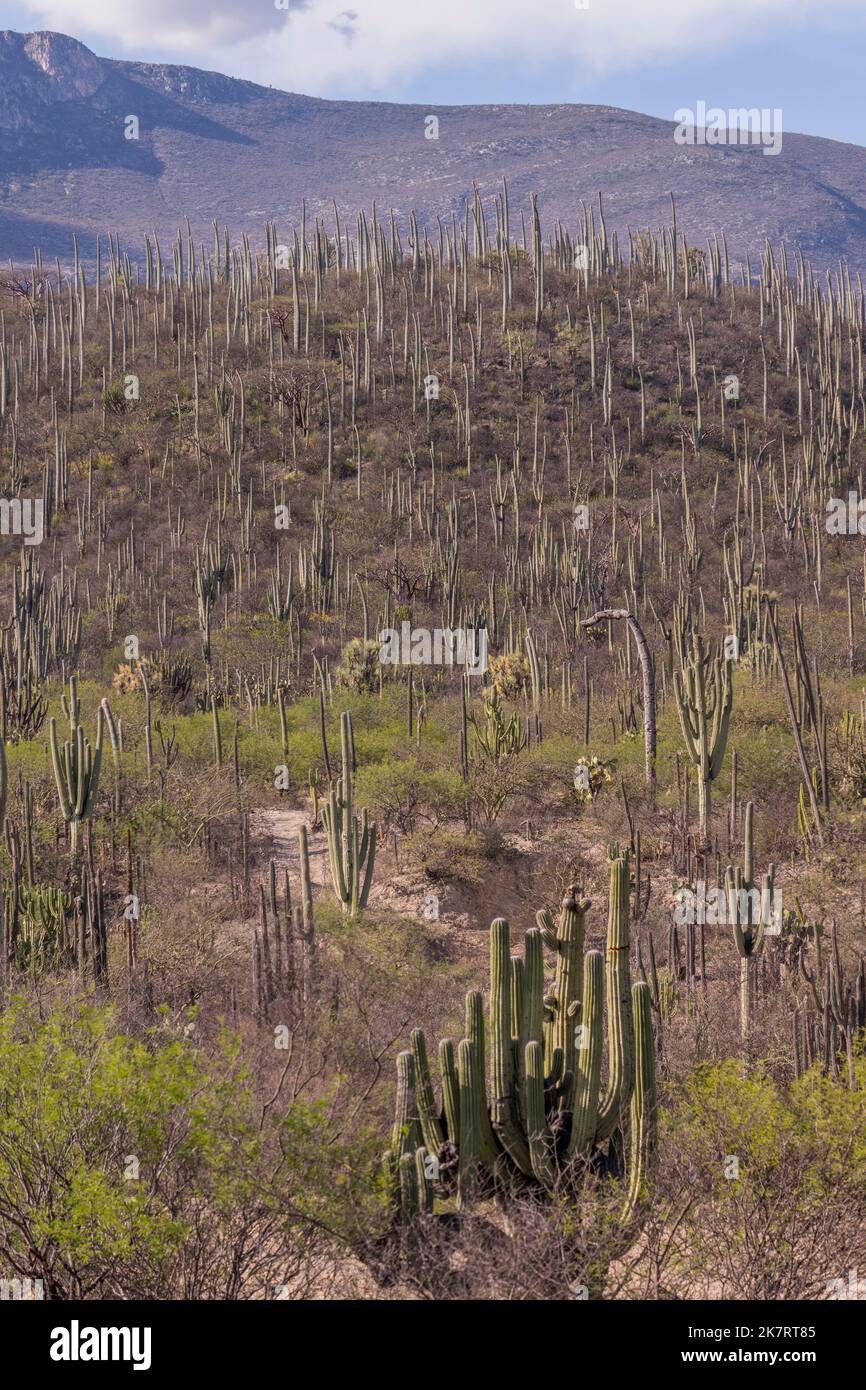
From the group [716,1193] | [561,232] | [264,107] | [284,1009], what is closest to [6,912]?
[284,1009]

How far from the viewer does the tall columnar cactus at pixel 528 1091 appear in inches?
235

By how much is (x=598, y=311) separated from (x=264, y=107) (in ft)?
529

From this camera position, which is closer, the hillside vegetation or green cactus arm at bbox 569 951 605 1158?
the hillside vegetation

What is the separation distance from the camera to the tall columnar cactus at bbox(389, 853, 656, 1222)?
5957mm

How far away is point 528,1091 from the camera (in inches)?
238

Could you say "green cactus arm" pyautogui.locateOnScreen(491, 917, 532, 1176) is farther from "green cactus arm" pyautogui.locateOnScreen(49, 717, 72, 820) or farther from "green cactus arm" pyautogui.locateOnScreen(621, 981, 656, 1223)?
"green cactus arm" pyautogui.locateOnScreen(49, 717, 72, 820)

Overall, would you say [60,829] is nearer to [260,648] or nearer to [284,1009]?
[284,1009]

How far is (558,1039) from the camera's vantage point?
643 cm

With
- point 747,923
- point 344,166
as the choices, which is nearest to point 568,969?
point 747,923
